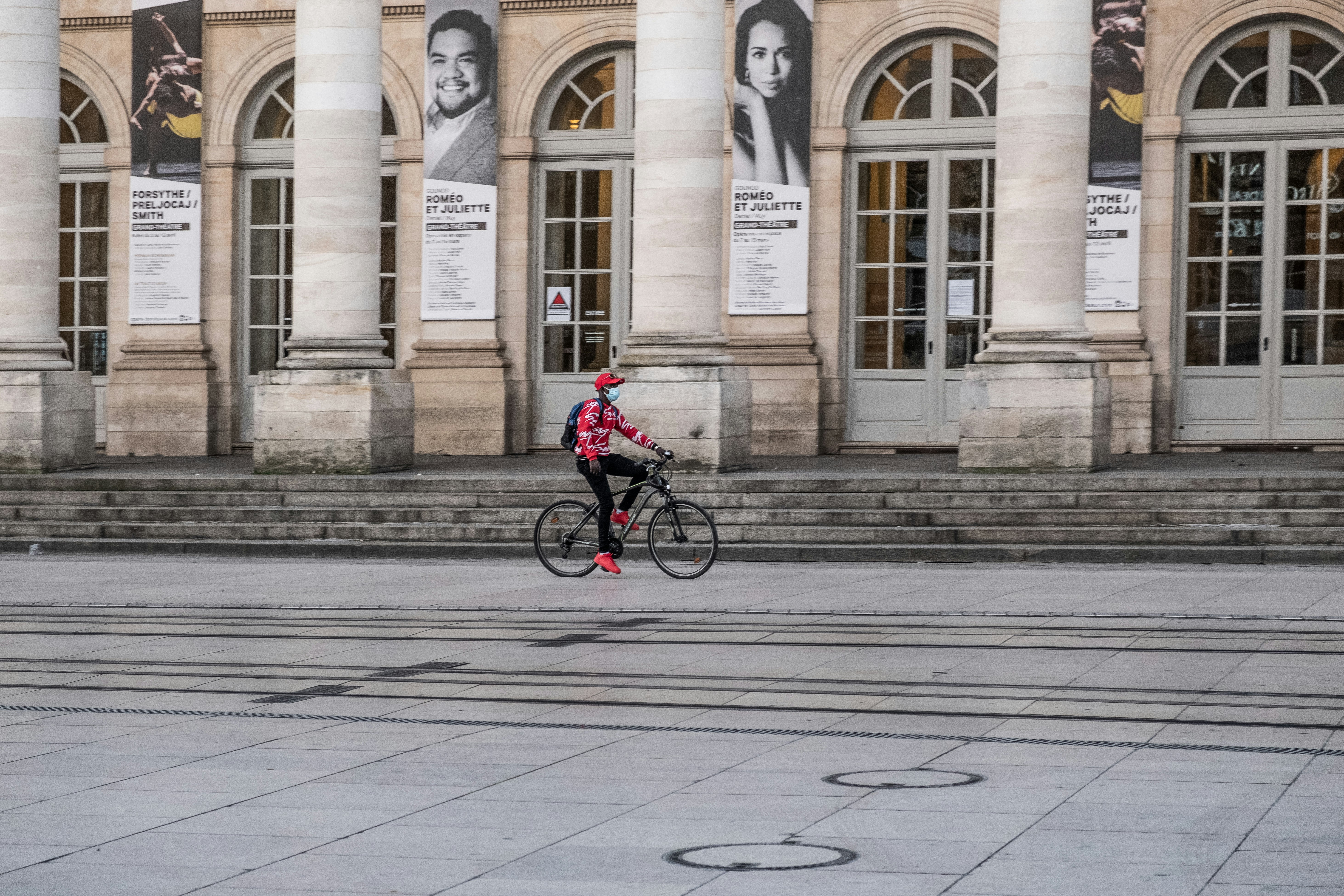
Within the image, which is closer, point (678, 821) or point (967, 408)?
point (678, 821)

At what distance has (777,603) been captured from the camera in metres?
13.4

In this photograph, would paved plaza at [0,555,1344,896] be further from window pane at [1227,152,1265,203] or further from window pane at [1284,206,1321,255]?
window pane at [1227,152,1265,203]

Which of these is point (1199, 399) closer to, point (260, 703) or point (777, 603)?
point (777, 603)

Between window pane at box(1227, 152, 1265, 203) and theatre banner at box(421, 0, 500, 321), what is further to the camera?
theatre banner at box(421, 0, 500, 321)

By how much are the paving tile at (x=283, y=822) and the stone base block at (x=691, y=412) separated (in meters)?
13.8

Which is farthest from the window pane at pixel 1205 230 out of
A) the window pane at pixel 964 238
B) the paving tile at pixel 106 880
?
the paving tile at pixel 106 880

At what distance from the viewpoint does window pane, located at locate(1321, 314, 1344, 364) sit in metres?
23.5

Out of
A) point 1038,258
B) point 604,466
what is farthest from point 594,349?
point 604,466

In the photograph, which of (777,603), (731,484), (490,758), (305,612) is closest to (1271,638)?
(777,603)

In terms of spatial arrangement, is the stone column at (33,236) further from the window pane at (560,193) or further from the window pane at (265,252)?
the window pane at (560,193)

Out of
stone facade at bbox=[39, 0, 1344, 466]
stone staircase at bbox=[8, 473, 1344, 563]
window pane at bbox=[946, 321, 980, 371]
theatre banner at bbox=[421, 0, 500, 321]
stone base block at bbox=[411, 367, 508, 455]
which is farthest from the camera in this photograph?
theatre banner at bbox=[421, 0, 500, 321]

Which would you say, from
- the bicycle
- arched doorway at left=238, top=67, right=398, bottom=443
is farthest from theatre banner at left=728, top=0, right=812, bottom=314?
the bicycle

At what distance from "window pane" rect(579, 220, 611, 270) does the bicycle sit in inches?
395

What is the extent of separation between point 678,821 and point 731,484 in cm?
1260
